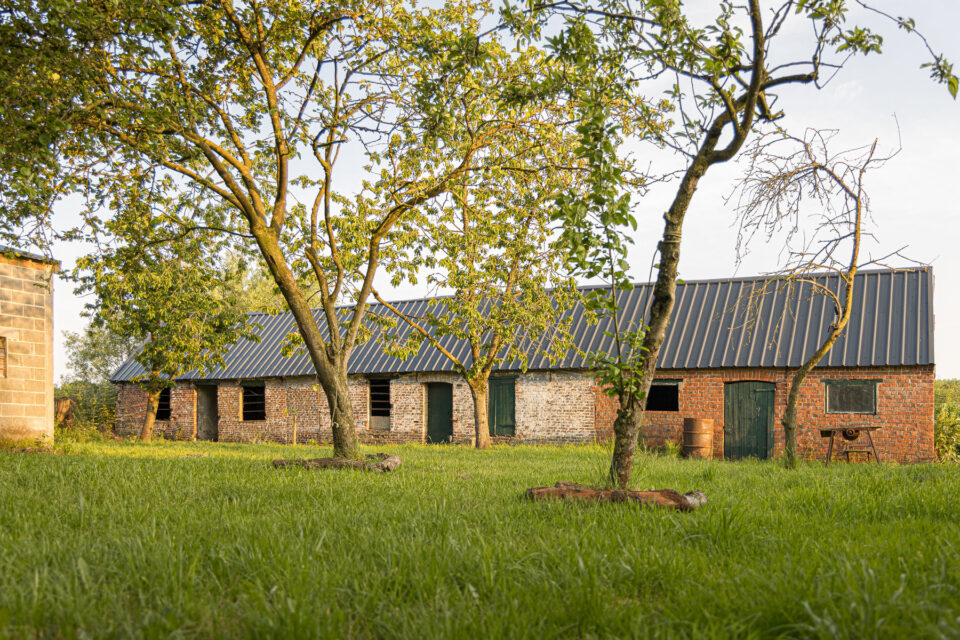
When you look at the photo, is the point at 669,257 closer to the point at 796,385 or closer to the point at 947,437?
the point at 796,385

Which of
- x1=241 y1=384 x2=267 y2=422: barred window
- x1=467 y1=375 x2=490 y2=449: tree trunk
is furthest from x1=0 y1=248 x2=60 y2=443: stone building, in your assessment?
x1=241 y1=384 x2=267 y2=422: barred window

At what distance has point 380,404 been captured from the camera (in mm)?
24547

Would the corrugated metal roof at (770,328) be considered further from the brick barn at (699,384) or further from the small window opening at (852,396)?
the small window opening at (852,396)

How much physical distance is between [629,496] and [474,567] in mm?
2425

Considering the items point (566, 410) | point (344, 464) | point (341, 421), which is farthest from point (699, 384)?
point (344, 464)

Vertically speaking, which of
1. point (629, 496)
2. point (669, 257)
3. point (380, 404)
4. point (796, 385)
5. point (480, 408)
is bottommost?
point (380, 404)

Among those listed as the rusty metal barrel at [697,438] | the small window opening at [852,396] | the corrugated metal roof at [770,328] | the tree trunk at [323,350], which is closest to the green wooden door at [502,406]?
the corrugated metal roof at [770,328]

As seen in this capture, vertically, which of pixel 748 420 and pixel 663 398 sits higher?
pixel 663 398

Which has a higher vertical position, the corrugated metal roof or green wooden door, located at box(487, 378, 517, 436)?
the corrugated metal roof

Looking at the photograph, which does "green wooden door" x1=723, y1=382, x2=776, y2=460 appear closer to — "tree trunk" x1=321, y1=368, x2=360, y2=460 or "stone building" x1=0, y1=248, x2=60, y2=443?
"tree trunk" x1=321, y1=368, x2=360, y2=460

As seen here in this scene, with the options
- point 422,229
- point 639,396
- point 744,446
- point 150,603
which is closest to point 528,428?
point 744,446

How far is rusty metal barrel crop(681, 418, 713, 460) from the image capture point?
17.0m

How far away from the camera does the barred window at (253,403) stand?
26.5 meters

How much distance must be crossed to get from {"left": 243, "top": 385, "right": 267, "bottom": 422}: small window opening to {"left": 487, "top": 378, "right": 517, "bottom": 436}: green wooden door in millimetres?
10651
